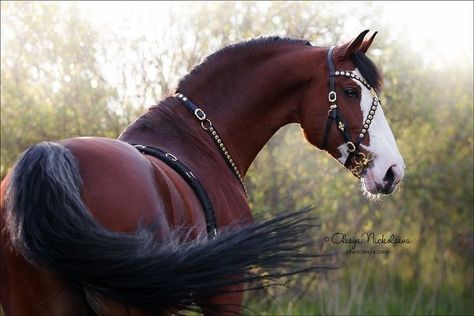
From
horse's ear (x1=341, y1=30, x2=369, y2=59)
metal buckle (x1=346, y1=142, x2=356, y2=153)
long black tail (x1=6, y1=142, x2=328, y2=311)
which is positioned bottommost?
long black tail (x1=6, y1=142, x2=328, y2=311)

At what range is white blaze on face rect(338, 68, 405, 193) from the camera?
152 inches

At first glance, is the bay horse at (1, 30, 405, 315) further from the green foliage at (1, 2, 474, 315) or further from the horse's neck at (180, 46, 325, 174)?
the green foliage at (1, 2, 474, 315)

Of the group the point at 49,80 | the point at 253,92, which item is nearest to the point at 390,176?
the point at 253,92

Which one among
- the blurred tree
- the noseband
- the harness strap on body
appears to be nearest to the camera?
the harness strap on body

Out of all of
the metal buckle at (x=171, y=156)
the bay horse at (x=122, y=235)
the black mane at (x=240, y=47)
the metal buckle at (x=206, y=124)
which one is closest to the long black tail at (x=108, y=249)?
the bay horse at (x=122, y=235)

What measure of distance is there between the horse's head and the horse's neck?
10 cm

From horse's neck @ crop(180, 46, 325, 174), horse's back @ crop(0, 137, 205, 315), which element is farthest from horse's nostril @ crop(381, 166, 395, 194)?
horse's back @ crop(0, 137, 205, 315)

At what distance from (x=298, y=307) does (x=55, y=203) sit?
5.51 m

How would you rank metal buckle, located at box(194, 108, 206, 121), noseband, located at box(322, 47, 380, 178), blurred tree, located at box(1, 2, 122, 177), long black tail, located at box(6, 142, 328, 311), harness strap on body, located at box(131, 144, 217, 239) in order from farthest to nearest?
1. blurred tree, located at box(1, 2, 122, 177)
2. noseband, located at box(322, 47, 380, 178)
3. metal buckle, located at box(194, 108, 206, 121)
4. harness strap on body, located at box(131, 144, 217, 239)
5. long black tail, located at box(6, 142, 328, 311)

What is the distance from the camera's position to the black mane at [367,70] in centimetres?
403

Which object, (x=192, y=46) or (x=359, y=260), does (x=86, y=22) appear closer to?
(x=192, y=46)

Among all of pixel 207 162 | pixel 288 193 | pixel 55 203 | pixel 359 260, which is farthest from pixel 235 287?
pixel 359 260

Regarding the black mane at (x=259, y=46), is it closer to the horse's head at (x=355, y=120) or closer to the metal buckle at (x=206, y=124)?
the horse's head at (x=355, y=120)

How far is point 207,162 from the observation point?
3742mm
